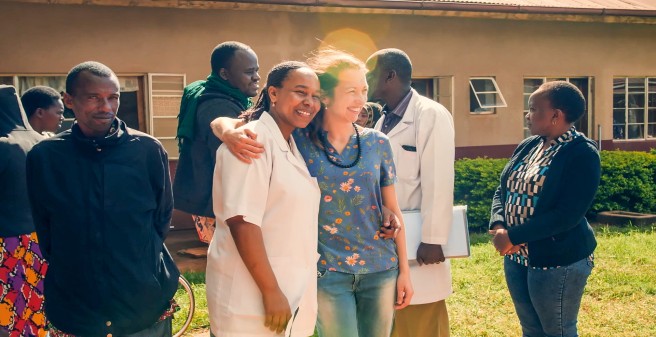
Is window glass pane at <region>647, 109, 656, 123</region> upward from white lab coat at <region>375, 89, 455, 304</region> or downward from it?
upward

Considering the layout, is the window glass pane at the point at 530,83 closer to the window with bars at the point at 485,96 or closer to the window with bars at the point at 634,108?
the window with bars at the point at 485,96

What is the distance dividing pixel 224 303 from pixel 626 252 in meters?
6.76

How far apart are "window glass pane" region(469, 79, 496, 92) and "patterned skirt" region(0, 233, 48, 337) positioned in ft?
32.4

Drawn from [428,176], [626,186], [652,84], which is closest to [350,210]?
[428,176]

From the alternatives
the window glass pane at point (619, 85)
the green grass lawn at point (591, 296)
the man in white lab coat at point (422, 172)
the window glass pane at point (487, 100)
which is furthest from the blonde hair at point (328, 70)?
the window glass pane at point (619, 85)

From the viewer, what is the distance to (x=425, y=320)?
4109mm

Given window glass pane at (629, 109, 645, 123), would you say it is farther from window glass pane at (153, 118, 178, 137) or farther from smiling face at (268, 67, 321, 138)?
smiling face at (268, 67, 321, 138)

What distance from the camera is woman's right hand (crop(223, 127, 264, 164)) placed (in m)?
2.73

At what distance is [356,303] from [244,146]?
101 cm

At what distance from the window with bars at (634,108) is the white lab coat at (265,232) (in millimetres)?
13252

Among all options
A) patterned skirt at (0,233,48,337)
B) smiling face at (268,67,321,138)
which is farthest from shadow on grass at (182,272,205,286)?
smiling face at (268,67,321,138)

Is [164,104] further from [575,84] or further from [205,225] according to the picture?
[575,84]

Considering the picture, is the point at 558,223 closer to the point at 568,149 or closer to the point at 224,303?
the point at 568,149

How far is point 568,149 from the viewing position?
3.72 metres
